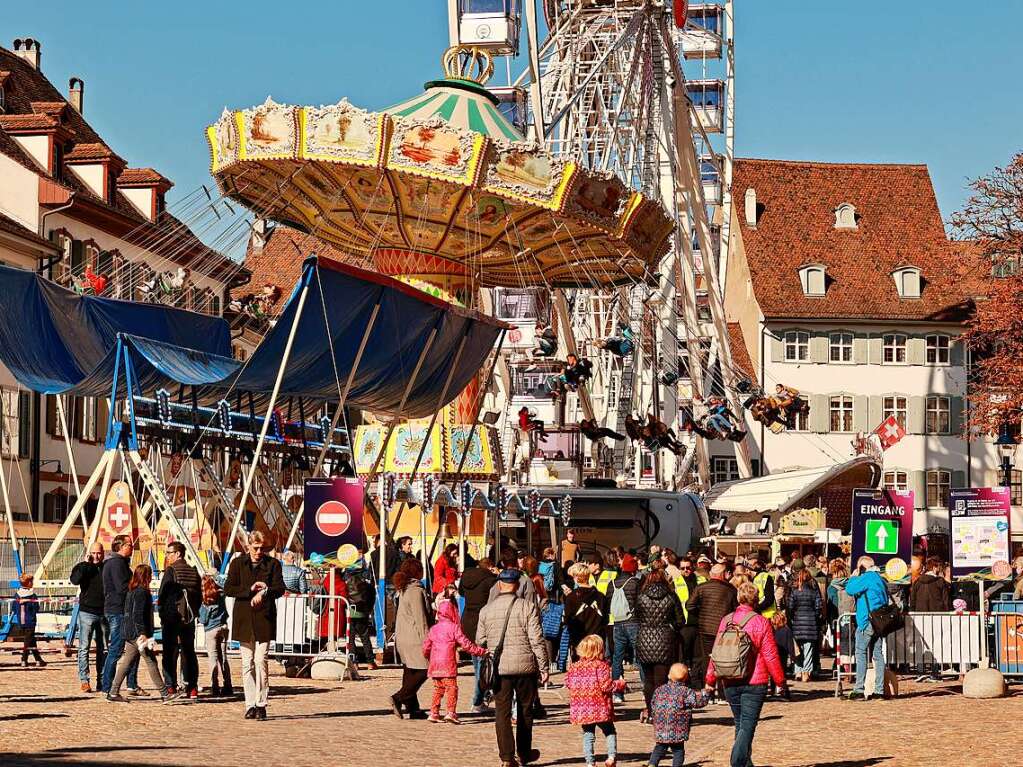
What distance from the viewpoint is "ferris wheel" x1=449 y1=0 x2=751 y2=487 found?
49.4 m

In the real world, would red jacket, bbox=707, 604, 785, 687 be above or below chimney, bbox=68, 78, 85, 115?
below

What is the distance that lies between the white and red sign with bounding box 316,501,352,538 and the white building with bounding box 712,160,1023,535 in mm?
50616

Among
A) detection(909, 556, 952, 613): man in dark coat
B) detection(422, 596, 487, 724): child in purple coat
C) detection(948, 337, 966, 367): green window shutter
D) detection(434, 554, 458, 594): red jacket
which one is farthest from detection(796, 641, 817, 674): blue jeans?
detection(948, 337, 966, 367): green window shutter

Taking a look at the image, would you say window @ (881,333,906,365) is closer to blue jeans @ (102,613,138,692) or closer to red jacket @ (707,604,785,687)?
blue jeans @ (102,613,138,692)

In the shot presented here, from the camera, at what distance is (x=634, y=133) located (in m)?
52.4

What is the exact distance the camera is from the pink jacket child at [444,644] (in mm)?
18781

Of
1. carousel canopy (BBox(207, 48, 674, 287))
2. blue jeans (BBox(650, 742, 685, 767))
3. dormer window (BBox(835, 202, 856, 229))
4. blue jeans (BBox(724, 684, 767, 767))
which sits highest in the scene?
dormer window (BBox(835, 202, 856, 229))

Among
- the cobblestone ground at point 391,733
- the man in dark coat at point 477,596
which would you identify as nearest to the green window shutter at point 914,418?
the cobblestone ground at point 391,733

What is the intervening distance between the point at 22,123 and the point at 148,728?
3773 cm

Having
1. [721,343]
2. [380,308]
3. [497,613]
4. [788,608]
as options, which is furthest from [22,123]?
[497,613]

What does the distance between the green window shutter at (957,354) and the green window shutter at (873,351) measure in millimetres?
2724

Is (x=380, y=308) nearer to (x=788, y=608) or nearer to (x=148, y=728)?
(x=788, y=608)

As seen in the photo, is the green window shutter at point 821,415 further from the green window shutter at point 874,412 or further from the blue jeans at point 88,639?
the blue jeans at point 88,639

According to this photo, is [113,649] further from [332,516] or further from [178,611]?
[332,516]
